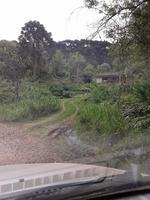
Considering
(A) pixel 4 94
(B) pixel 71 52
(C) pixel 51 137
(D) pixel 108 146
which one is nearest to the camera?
(D) pixel 108 146

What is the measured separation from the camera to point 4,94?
97.1 ft

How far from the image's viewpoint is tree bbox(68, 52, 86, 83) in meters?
50.0

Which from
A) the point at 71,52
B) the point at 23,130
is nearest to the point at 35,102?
the point at 23,130

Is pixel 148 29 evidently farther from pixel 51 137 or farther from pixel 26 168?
pixel 26 168

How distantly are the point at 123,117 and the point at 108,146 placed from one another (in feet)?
9.96

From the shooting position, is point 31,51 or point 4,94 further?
point 31,51

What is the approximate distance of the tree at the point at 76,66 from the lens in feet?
164

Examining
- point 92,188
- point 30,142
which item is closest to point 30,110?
point 30,142

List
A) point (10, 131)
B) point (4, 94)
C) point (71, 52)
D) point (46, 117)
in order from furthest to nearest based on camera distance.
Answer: point (71, 52) < point (4, 94) < point (46, 117) < point (10, 131)

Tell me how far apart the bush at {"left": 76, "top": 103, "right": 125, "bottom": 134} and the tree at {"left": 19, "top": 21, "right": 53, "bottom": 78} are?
2128cm

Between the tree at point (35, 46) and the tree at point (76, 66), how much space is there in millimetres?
6518

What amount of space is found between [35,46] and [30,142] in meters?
27.9

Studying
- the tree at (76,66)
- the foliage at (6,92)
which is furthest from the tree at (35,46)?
the tree at (76,66)

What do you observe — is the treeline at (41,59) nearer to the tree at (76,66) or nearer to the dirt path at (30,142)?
the tree at (76,66)
